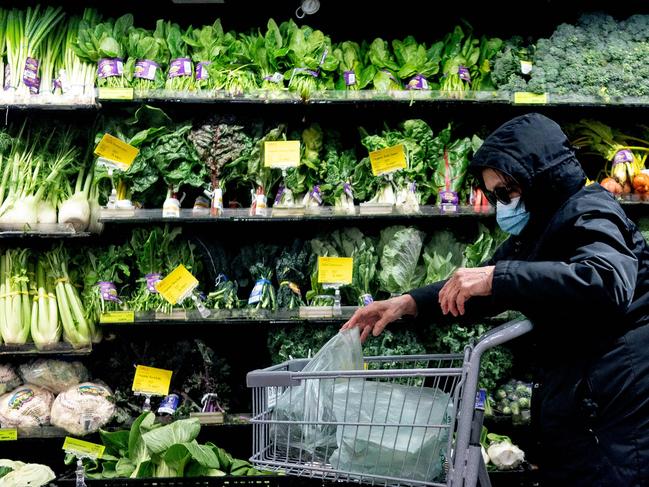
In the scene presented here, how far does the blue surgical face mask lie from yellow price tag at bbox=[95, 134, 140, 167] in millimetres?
2132

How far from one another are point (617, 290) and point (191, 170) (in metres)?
2.55

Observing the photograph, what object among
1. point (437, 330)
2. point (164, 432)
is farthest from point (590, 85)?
point (164, 432)

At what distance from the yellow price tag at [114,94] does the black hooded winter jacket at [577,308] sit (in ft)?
6.81

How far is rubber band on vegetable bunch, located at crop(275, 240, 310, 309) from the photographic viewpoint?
3738mm

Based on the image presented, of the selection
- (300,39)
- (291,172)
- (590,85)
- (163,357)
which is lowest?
(163,357)

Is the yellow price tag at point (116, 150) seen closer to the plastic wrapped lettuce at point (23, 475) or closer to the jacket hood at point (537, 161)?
the plastic wrapped lettuce at point (23, 475)

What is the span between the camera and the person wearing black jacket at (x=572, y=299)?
1792 mm

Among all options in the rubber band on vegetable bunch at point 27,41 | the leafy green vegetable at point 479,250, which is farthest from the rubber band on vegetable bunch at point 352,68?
the rubber band on vegetable bunch at point 27,41

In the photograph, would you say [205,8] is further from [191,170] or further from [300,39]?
[191,170]

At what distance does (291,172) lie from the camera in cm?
381

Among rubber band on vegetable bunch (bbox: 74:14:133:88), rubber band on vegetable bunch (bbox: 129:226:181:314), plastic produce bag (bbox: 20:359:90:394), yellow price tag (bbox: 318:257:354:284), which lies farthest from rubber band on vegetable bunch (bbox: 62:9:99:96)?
yellow price tag (bbox: 318:257:354:284)

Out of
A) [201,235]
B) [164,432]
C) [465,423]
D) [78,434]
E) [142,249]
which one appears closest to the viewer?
[465,423]

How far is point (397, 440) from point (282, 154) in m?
2.10

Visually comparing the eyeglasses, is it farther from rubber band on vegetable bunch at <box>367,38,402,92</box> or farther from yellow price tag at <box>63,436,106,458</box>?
yellow price tag at <box>63,436,106,458</box>
